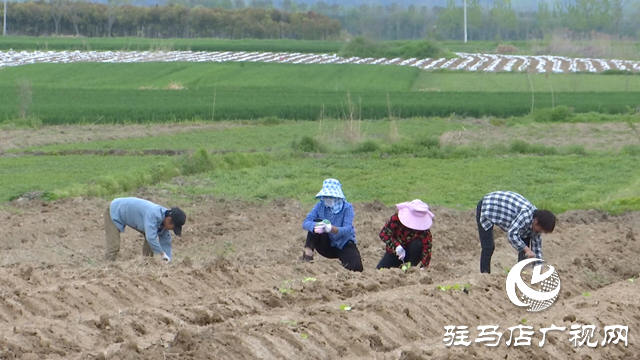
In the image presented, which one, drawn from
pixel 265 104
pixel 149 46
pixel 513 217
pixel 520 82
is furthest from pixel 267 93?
pixel 149 46

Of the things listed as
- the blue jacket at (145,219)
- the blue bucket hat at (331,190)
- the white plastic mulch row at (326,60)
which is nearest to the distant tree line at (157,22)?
the white plastic mulch row at (326,60)

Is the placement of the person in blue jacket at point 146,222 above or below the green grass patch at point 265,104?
above

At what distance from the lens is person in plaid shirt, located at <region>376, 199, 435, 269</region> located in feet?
32.6

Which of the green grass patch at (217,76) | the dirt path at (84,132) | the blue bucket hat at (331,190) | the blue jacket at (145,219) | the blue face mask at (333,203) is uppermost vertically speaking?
the blue bucket hat at (331,190)

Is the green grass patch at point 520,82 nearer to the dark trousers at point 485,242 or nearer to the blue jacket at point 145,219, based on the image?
the dark trousers at point 485,242

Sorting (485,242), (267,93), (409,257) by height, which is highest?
(485,242)

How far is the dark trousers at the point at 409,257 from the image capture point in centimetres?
1026

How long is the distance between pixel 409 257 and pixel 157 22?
96.4 m

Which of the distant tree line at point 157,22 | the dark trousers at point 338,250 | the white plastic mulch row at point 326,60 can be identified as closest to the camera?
the dark trousers at point 338,250

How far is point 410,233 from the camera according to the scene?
10.2 metres

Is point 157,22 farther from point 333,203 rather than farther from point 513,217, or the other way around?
point 513,217

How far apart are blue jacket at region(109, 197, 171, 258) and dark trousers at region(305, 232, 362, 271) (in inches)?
63.5

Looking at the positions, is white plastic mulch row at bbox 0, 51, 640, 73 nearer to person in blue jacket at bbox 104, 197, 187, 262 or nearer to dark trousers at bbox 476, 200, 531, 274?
A: dark trousers at bbox 476, 200, 531, 274

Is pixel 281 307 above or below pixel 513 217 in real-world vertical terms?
below
